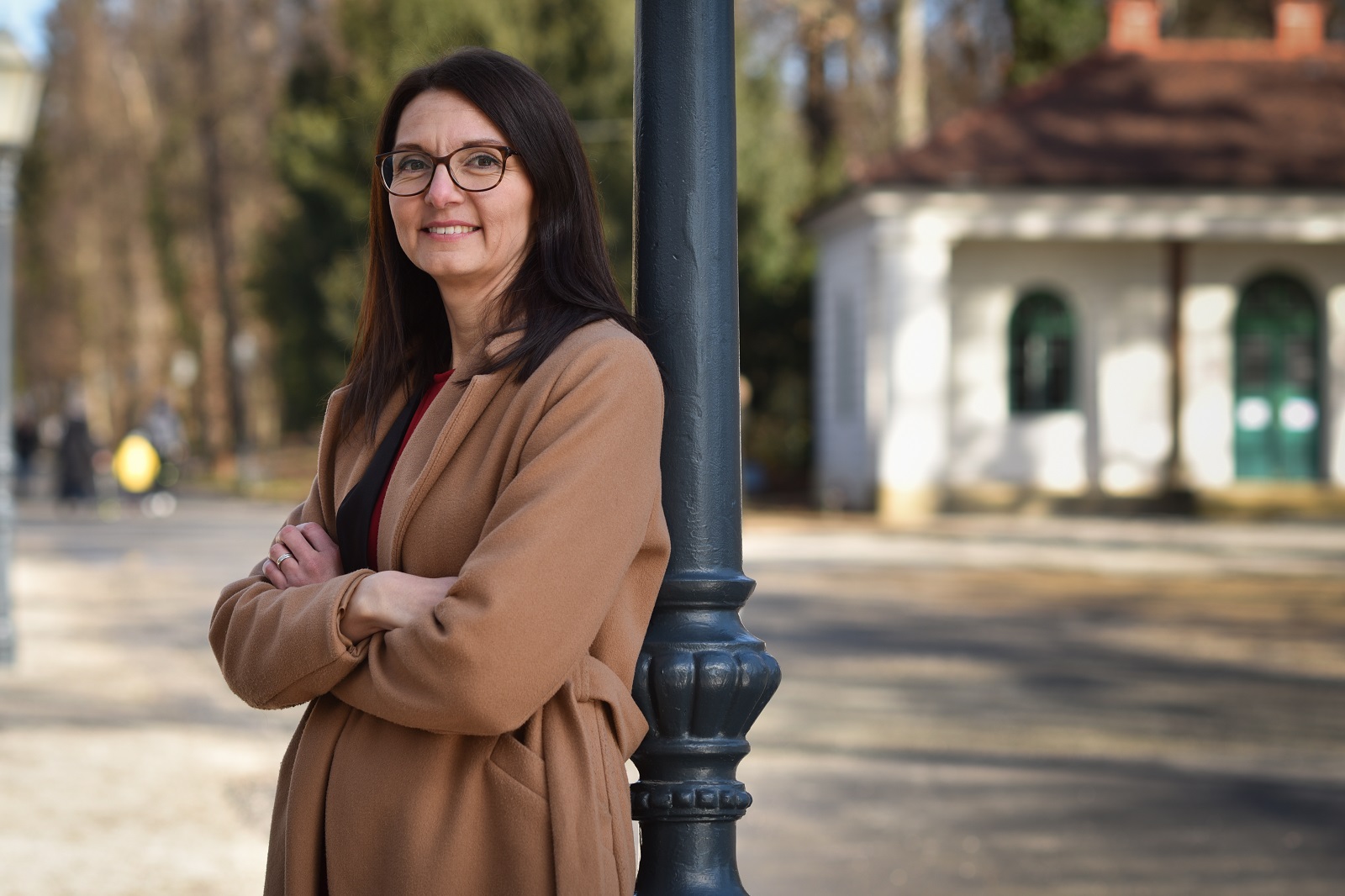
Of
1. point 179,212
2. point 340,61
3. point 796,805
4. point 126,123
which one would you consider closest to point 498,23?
point 340,61

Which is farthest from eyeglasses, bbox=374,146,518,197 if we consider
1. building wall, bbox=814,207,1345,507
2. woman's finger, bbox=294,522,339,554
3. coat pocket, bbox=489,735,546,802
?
building wall, bbox=814,207,1345,507

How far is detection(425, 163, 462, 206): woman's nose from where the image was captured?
248 cm

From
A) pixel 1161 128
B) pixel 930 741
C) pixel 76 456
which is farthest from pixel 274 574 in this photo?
pixel 76 456

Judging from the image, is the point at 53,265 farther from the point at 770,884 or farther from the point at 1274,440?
the point at 770,884

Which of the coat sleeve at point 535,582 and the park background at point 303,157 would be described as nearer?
the coat sleeve at point 535,582

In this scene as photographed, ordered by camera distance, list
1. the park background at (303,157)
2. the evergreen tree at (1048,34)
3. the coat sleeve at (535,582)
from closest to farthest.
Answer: the coat sleeve at (535,582) → the evergreen tree at (1048,34) → the park background at (303,157)

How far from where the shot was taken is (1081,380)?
26.0m

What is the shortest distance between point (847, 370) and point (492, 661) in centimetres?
2548

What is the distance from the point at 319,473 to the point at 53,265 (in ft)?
192

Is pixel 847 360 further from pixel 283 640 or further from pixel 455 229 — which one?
pixel 283 640

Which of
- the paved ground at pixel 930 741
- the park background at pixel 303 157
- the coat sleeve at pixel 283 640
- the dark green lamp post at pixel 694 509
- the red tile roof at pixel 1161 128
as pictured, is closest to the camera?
the coat sleeve at pixel 283 640

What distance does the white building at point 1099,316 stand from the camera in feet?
82.7

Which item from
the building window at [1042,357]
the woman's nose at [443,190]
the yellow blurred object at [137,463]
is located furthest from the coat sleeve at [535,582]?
the yellow blurred object at [137,463]

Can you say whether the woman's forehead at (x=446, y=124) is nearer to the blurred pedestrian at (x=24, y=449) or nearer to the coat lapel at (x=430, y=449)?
the coat lapel at (x=430, y=449)
